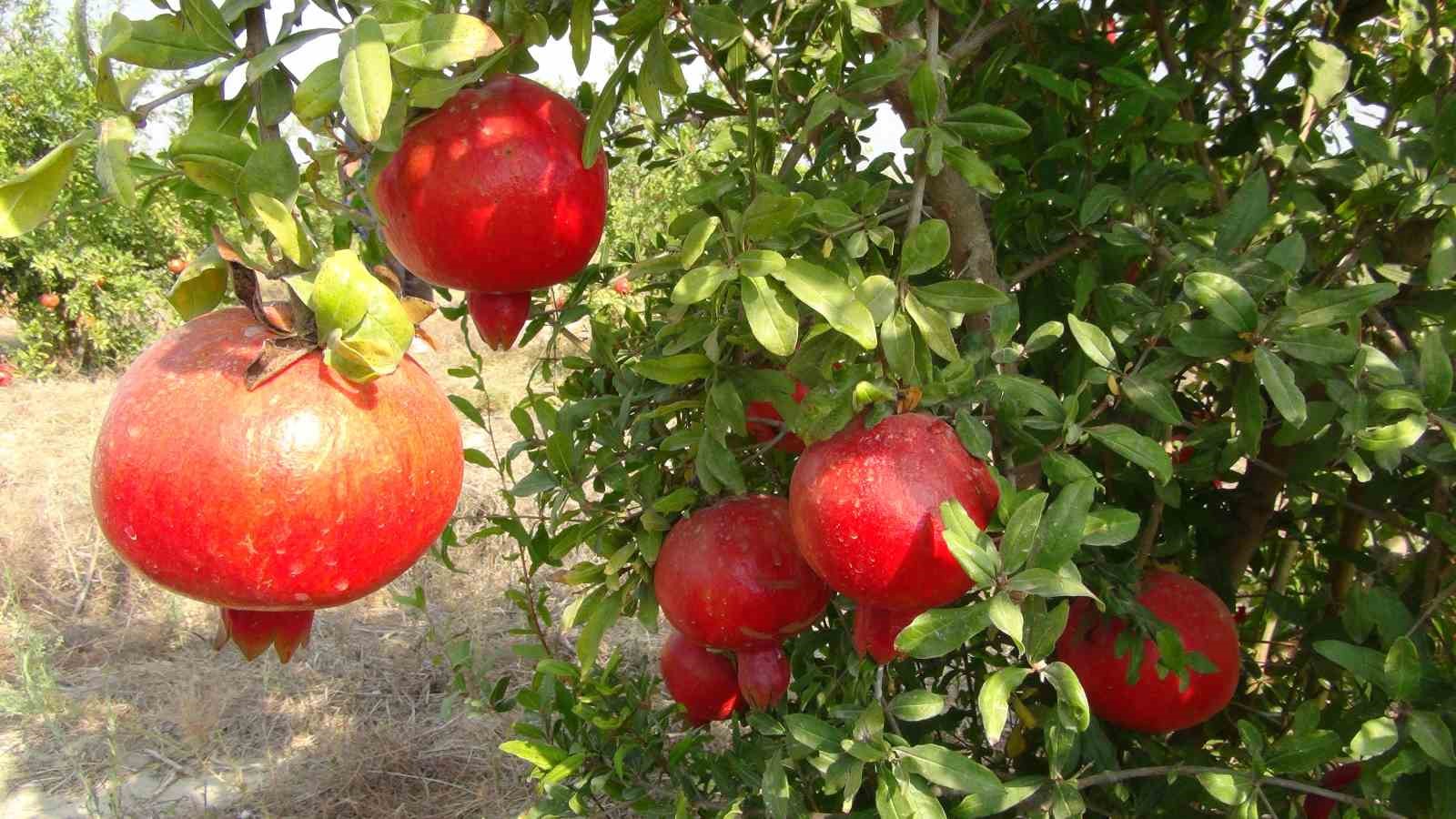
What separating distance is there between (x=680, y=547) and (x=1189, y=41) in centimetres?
96

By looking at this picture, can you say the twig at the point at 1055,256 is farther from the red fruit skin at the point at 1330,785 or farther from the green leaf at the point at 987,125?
the red fruit skin at the point at 1330,785

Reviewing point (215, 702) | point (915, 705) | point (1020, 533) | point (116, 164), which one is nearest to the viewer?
point (116, 164)

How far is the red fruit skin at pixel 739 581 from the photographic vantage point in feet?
3.34

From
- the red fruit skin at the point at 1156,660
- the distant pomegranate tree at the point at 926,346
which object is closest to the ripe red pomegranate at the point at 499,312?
the distant pomegranate tree at the point at 926,346

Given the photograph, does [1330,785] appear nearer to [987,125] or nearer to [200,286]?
[987,125]

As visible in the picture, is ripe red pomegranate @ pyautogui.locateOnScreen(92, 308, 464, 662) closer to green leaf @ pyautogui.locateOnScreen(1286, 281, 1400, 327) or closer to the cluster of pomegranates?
the cluster of pomegranates

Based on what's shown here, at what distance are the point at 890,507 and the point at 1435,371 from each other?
52 centimetres

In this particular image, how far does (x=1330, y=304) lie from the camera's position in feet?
2.97

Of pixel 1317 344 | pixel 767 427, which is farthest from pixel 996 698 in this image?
pixel 767 427

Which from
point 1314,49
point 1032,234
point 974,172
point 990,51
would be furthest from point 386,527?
point 1314,49

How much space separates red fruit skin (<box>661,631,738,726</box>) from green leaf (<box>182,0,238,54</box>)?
0.91 m

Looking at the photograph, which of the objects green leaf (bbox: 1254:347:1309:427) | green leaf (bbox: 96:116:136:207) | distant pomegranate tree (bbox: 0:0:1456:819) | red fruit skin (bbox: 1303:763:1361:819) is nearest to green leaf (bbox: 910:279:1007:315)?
distant pomegranate tree (bbox: 0:0:1456:819)

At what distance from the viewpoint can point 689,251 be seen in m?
0.82

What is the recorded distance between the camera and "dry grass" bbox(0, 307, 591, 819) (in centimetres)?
279
